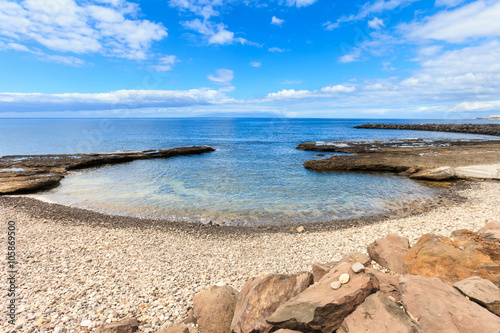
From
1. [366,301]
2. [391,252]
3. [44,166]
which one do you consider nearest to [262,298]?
[366,301]

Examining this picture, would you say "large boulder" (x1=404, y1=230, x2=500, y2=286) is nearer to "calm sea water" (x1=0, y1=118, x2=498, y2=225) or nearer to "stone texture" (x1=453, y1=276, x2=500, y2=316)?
"stone texture" (x1=453, y1=276, x2=500, y2=316)

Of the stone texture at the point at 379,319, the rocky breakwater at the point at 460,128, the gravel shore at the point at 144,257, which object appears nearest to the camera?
the stone texture at the point at 379,319

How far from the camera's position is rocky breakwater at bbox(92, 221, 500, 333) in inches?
191

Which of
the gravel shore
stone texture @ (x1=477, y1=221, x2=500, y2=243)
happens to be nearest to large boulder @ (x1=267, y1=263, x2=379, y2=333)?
the gravel shore

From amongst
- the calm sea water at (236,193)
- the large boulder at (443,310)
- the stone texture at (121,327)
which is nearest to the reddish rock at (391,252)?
the large boulder at (443,310)

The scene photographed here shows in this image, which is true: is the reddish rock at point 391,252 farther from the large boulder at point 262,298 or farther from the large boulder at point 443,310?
the large boulder at point 262,298

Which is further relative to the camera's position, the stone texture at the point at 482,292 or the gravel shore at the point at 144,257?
the gravel shore at the point at 144,257

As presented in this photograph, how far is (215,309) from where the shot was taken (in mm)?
6539

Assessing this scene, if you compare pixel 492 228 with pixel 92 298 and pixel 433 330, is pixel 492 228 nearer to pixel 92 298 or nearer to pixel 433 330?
pixel 433 330

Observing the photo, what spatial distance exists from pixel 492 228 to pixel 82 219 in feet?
73.8

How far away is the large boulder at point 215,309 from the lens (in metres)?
6.29

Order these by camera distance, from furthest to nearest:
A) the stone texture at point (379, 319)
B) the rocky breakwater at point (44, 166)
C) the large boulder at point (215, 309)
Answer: the rocky breakwater at point (44, 166) → the large boulder at point (215, 309) → the stone texture at point (379, 319)

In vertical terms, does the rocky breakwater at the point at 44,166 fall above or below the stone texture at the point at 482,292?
below

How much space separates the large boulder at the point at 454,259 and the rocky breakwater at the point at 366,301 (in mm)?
23
